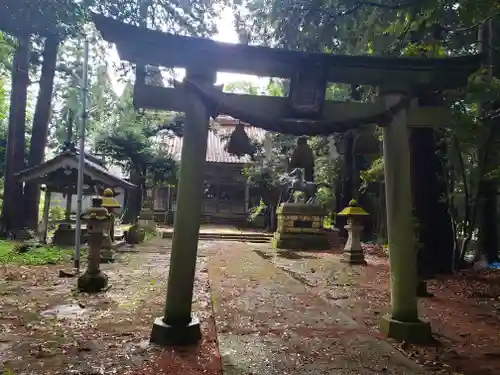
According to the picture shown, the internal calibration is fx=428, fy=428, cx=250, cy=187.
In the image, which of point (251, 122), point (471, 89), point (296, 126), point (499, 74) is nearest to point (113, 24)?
point (251, 122)

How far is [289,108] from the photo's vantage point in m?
4.86

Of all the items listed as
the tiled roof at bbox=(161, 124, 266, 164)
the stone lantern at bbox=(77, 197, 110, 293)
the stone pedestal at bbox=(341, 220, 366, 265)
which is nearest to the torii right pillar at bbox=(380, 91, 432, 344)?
the stone lantern at bbox=(77, 197, 110, 293)

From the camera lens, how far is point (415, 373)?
11.9ft

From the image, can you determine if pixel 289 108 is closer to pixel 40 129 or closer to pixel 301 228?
pixel 301 228

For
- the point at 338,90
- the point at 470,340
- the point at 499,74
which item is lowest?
the point at 470,340

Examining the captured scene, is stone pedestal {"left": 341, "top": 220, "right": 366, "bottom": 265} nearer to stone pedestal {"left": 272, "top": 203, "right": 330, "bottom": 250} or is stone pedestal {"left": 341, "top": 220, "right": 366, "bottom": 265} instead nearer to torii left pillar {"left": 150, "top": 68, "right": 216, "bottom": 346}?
stone pedestal {"left": 272, "top": 203, "right": 330, "bottom": 250}

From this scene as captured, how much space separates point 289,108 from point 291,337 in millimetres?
2535

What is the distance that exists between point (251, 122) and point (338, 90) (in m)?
12.6

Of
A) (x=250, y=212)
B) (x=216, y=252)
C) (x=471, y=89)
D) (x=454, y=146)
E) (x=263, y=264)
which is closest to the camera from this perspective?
(x=471, y=89)

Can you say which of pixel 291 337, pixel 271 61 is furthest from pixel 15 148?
pixel 291 337

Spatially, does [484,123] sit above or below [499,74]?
below

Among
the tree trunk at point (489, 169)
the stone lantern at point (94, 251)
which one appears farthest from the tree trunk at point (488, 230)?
the stone lantern at point (94, 251)

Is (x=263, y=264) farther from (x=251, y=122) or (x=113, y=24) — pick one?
(x=113, y=24)

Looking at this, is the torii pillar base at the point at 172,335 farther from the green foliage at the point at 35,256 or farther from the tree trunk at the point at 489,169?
the green foliage at the point at 35,256
